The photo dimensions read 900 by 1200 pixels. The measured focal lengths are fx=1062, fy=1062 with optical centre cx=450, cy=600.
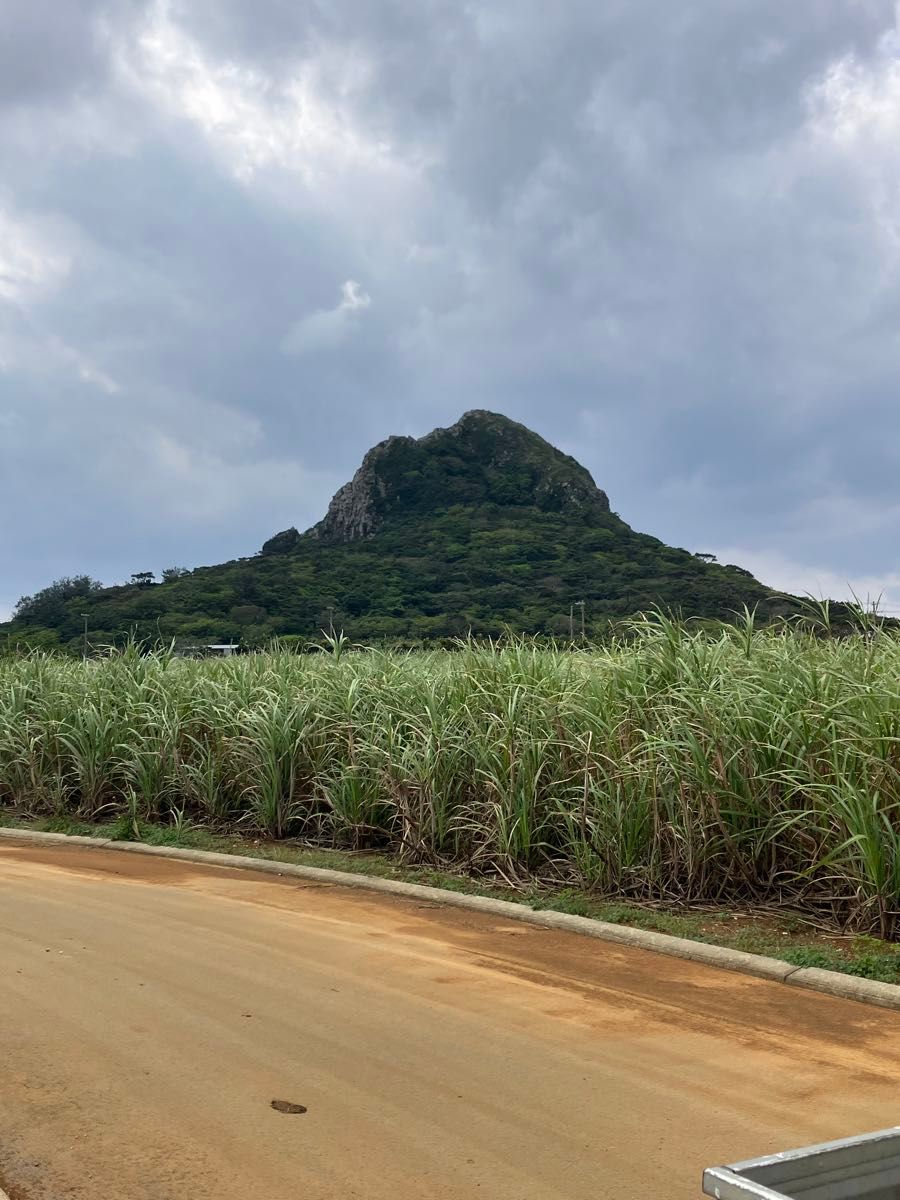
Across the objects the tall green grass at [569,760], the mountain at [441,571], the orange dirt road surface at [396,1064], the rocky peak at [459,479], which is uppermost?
the rocky peak at [459,479]

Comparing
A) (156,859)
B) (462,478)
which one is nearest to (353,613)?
(156,859)

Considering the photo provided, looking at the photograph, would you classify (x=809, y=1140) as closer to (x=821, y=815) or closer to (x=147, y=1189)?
(x=147, y=1189)

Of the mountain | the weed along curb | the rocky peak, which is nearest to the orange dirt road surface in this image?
the weed along curb

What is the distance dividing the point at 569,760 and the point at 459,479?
282 ft

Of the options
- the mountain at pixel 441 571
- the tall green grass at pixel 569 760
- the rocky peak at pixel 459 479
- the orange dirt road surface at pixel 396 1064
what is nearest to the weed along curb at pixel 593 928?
the orange dirt road surface at pixel 396 1064

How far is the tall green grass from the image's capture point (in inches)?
252

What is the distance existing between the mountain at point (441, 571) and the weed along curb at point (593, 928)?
296 cm

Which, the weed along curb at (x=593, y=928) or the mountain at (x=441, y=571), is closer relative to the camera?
the weed along curb at (x=593, y=928)

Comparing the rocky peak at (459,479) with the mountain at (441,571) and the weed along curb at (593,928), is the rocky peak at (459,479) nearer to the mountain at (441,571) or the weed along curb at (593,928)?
the mountain at (441,571)

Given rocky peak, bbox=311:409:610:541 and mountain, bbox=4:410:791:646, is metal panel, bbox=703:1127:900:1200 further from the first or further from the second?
rocky peak, bbox=311:409:610:541

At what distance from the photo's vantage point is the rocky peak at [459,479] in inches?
3374

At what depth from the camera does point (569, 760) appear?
7.69 meters

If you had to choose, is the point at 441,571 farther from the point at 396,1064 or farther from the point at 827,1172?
the point at 827,1172

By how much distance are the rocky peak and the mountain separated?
16cm
